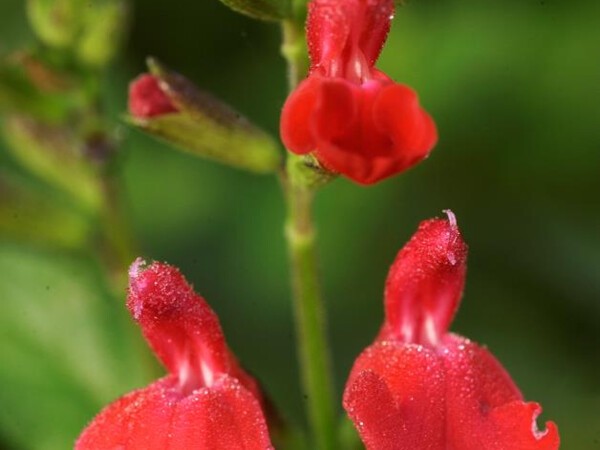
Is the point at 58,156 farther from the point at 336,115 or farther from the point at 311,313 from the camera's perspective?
the point at 336,115

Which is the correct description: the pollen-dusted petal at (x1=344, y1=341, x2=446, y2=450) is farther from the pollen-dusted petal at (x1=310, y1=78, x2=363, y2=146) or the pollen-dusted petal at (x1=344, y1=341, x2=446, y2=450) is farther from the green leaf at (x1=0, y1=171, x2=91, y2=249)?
the green leaf at (x1=0, y1=171, x2=91, y2=249)

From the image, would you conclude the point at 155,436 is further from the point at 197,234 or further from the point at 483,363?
the point at 197,234

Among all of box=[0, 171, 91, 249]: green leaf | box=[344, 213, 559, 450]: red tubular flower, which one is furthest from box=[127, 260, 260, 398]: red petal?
box=[0, 171, 91, 249]: green leaf

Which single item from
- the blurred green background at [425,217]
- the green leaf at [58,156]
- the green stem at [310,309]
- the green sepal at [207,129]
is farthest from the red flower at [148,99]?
the blurred green background at [425,217]

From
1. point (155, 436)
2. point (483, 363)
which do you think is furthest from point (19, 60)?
point (483, 363)

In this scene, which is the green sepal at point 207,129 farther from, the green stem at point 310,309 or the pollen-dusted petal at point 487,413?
the pollen-dusted petal at point 487,413

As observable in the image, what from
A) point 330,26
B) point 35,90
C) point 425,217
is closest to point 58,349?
point 35,90

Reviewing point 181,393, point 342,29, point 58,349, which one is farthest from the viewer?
point 58,349
